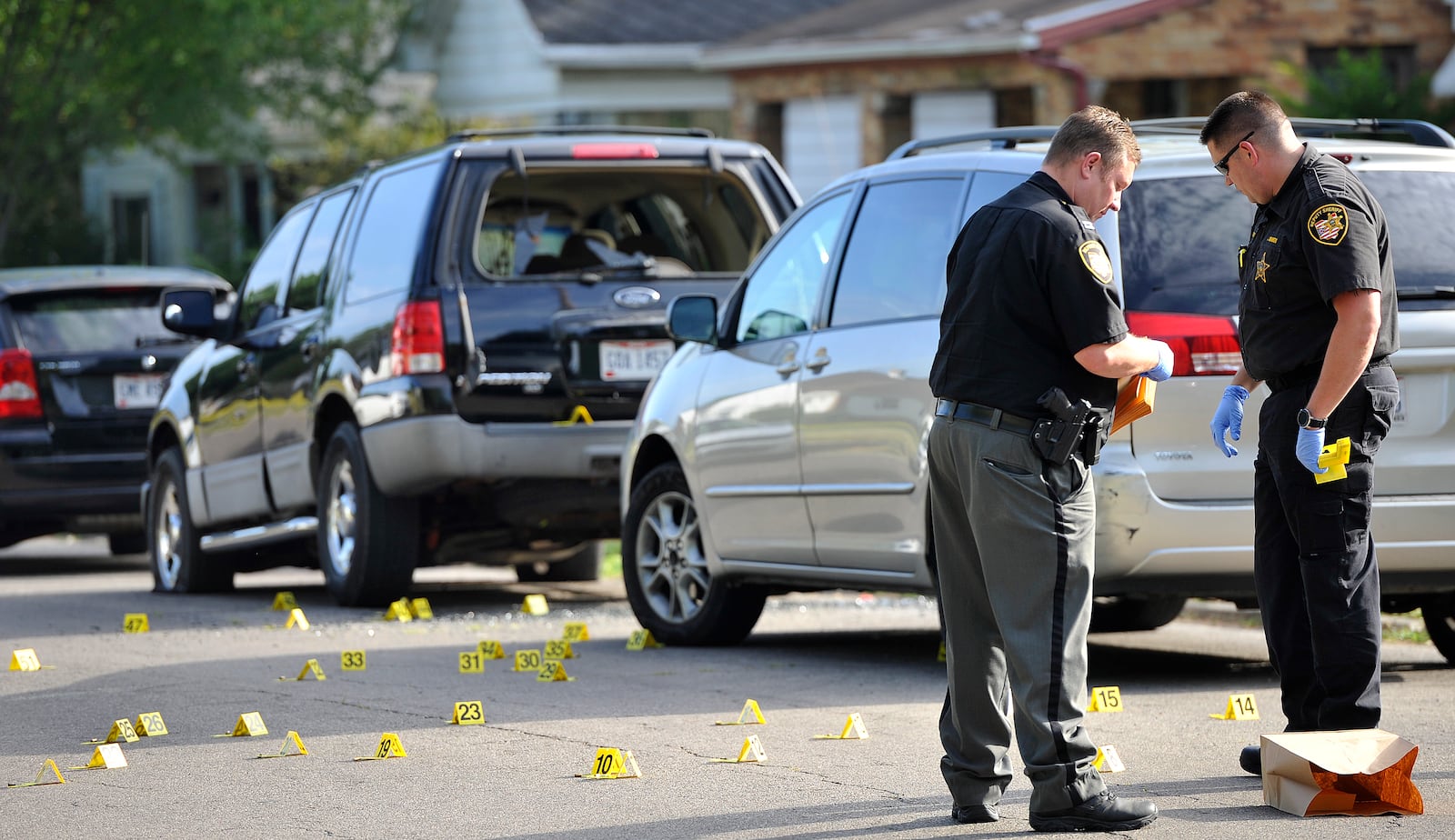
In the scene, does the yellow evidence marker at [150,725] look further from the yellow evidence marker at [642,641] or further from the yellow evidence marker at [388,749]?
the yellow evidence marker at [642,641]

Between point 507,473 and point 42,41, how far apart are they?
16.0 meters

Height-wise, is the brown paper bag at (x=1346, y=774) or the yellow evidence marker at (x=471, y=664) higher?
the brown paper bag at (x=1346, y=774)

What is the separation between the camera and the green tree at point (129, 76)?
23969mm

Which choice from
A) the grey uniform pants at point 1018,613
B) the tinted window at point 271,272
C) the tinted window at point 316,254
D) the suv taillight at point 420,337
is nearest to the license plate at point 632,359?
the suv taillight at point 420,337

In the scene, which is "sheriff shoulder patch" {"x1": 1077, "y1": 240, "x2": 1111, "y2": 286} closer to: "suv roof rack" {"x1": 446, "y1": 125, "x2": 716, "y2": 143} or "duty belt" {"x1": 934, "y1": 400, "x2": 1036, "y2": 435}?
"duty belt" {"x1": 934, "y1": 400, "x2": 1036, "y2": 435}

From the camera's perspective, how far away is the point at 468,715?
7.12 m

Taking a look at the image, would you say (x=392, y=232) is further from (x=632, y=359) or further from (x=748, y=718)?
(x=748, y=718)

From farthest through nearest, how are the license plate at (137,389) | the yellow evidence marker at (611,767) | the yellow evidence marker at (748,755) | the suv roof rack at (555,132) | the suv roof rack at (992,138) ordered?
1. the license plate at (137,389)
2. the suv roof rack at (555,132)
3. the suv roof rack at (992,138)
4. the yellow evidence marker at (748,755)
5. the yellow evidence marker at (611,767)

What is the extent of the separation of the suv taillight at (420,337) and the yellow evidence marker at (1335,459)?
5.15 meters

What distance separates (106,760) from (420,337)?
3829mm

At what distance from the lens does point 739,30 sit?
29000 mm

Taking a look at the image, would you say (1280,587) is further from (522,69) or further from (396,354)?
(522,69)

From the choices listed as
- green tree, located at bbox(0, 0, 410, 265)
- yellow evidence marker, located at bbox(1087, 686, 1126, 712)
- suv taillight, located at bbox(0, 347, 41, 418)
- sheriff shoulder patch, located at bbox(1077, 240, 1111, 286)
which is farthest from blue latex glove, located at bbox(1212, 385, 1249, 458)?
green tree, located at bbox(0, 0, 410, 265)

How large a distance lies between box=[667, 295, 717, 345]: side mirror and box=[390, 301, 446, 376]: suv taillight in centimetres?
163
